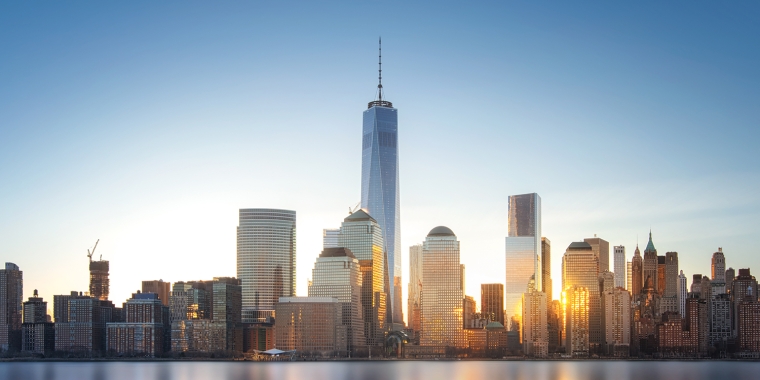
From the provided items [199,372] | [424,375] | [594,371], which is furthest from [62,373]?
[594,371]

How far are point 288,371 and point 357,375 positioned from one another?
18.6 m

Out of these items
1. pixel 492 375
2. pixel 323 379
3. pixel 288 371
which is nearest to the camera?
pixel 323 379

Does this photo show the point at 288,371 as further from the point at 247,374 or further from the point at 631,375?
the point at 631,375

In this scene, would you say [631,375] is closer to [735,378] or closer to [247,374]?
[735,378]

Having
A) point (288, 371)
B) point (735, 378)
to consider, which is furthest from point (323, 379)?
point (735, 378)

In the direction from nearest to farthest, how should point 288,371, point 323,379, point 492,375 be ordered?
point 323,379 → point 492,375 → point 288,371

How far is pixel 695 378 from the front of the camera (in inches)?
6983

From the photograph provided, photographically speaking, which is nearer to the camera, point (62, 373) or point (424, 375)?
point (424, 375)

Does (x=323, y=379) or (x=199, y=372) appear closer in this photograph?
(x=323, y=379)

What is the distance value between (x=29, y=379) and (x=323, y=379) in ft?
173

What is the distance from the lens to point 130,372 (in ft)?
643

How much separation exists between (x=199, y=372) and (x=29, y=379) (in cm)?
3150

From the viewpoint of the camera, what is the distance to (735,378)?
6964 inches

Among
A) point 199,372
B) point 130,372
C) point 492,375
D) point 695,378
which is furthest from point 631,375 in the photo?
point 130,372
